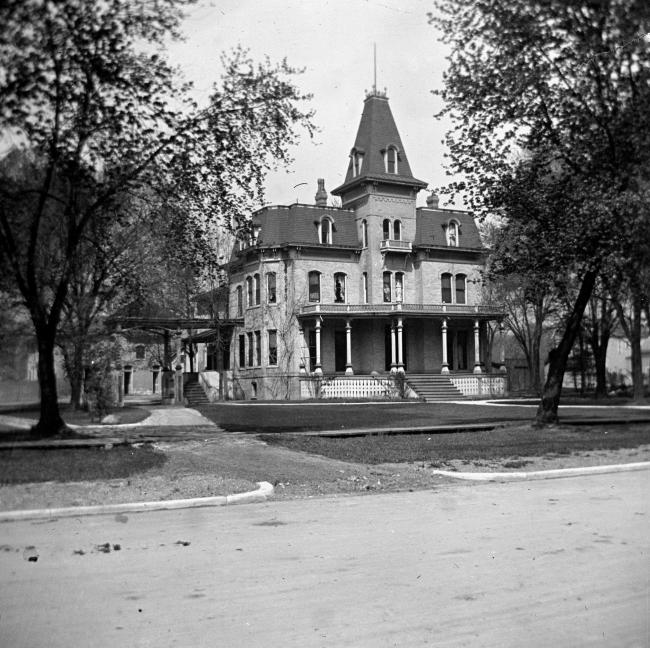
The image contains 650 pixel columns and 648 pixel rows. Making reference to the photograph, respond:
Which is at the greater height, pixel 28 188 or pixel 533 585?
pixel 28 188

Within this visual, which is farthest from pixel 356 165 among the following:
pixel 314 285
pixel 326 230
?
pixel 314 285

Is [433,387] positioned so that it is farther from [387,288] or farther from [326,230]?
[326,230]

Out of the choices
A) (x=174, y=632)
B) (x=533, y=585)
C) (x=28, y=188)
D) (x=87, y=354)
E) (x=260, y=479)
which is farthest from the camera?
(x=87, y=354)

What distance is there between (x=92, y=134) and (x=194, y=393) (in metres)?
34.5

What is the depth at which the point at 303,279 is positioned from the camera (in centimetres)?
4034

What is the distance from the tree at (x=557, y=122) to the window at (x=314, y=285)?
80.8 ft

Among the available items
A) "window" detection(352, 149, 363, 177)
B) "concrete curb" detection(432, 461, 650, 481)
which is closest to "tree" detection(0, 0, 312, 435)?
"concrete curb" detection(432, 461, 650, 481)

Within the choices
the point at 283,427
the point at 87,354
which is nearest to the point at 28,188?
the point at 283,427

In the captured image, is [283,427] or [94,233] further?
[283,427]

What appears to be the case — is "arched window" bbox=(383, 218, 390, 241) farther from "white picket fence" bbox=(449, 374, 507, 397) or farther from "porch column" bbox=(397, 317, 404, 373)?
"white picket fence" bbox=(449, 374, 507, 397)

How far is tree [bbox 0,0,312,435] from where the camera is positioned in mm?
3514

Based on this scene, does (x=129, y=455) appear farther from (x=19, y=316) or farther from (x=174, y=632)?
(x=174, y=632)

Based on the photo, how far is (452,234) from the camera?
43.4m

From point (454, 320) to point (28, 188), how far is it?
129 ft
